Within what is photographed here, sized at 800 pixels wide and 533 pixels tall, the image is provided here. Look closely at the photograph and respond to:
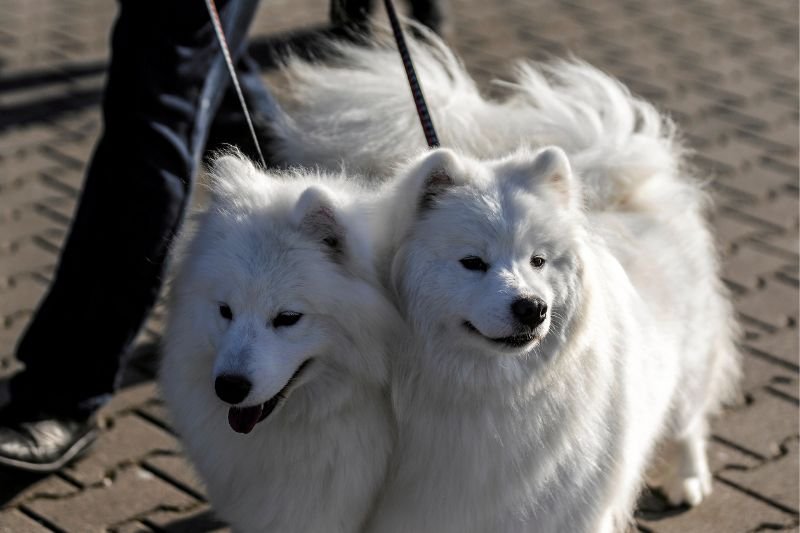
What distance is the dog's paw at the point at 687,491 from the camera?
3.72m

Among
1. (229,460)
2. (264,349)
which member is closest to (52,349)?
(229,460)

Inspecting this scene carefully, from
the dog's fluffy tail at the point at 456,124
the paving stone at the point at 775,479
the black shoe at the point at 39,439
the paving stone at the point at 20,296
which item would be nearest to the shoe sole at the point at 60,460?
the black shoe at the point at 39,439

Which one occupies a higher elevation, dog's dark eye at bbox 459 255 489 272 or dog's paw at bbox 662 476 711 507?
dog's dark eye at bbox 459 255 489 272

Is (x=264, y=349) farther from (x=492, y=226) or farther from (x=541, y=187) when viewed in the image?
(x=541, y=187)

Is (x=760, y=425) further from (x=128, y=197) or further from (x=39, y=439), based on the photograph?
(x=39, y=439)

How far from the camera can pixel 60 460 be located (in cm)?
363

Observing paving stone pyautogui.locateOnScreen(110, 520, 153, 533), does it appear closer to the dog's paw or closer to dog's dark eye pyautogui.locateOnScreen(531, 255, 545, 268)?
dog's dark eye pyautogui.locateOnScreen(531, 255, 545, 268)

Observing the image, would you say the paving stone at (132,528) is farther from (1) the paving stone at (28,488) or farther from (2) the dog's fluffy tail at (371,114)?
(2) the dog's fluffy tail at (371,114)

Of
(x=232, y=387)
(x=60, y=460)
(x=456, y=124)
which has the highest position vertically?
(x=456, y=124)

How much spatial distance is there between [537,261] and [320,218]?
0.51 metres

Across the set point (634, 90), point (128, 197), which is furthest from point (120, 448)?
point (634, 90)

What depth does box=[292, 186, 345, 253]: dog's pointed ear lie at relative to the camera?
2.56m

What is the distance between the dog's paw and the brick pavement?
4 centimetres

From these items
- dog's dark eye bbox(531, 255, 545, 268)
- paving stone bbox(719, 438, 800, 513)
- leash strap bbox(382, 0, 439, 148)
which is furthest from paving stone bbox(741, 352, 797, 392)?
dog's dark eye bbox(531, 255, 545, 268)
